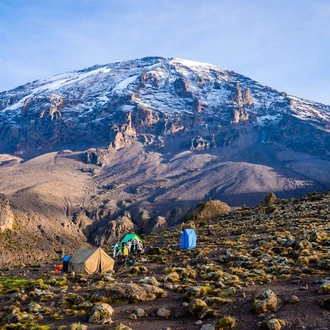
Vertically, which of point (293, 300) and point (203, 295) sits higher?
point (293, 300)

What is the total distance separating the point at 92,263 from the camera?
85.4 ft

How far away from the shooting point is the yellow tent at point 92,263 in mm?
25875

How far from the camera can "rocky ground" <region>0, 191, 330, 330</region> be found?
1178 cm

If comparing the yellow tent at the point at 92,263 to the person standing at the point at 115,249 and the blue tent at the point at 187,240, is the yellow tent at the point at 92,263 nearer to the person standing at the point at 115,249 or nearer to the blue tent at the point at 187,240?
the person standing at the point at 115,249

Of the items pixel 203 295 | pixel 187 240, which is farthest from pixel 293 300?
pixel 187 240

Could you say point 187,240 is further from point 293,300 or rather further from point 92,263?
point 293,300

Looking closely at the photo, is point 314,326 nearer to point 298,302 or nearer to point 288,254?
point 298,302

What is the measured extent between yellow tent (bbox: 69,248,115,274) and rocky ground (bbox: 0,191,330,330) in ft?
7.06

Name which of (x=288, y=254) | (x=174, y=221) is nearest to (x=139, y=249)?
(x=288, y=254)

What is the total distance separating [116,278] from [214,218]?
30.6 m

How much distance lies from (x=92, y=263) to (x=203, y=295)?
1363cm

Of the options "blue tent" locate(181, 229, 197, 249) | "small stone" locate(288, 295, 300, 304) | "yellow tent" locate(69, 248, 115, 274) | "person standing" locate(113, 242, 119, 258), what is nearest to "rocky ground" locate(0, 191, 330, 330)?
"small stone" locate(288, 295, 300, 304)

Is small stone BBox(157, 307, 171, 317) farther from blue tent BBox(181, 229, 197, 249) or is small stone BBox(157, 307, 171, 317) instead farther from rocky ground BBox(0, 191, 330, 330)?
blue tent BBox(181, 229, 197, 249)

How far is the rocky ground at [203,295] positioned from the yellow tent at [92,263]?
7.06 feet
